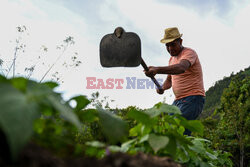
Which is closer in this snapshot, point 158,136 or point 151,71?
point 158,136

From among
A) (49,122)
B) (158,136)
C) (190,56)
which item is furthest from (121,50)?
(49,122)

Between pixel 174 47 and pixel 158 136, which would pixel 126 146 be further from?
pixel 174 47

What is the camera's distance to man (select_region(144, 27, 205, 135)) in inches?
158

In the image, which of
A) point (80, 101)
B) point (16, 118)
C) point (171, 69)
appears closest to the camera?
point (16, 118)

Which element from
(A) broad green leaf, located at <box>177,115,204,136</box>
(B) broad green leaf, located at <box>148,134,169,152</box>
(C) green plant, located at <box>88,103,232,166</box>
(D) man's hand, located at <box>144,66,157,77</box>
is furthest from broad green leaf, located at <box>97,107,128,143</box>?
(D) man's hand, located at <box>144,66,157,77</box>

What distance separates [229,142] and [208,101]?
48.0ft

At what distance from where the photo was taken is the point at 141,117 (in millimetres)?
1039

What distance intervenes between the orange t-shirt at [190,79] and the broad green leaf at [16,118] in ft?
12.3

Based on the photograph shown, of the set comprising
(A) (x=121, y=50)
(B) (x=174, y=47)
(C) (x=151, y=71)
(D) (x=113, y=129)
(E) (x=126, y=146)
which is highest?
(B) (x=174, y=47)

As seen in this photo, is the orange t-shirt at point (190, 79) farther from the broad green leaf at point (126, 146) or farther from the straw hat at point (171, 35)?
the broad green leaf at point (126, 146)

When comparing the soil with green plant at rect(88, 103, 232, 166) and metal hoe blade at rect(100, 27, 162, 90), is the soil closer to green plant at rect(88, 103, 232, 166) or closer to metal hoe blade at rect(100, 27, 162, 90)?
green plant at rect(88, 103, 232, 166)

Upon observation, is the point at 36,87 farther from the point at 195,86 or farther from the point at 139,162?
the point at 195,86

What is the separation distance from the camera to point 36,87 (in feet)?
Answer: 2.26

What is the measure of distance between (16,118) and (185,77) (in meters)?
3.92
